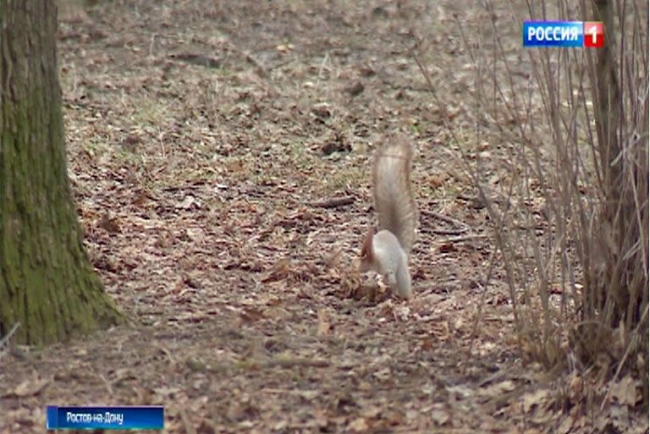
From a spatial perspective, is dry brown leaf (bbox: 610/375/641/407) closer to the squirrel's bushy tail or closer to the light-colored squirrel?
the light-colored squirrel

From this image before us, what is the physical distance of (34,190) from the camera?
4.93 meters

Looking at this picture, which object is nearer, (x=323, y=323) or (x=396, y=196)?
(x=323, y=323)

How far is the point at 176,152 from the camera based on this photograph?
951 centimetres

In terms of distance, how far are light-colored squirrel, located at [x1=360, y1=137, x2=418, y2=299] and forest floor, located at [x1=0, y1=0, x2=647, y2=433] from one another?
0.39 ft

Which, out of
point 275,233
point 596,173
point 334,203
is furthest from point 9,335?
point 334,203

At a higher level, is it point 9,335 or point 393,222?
point 393,222

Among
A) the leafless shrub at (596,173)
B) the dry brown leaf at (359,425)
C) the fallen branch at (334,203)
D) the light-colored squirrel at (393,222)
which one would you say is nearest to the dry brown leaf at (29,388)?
the dry brown leaf at (359,425)

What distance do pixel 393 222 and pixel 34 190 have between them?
7.54ft

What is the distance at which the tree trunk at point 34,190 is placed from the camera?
4.88 m
